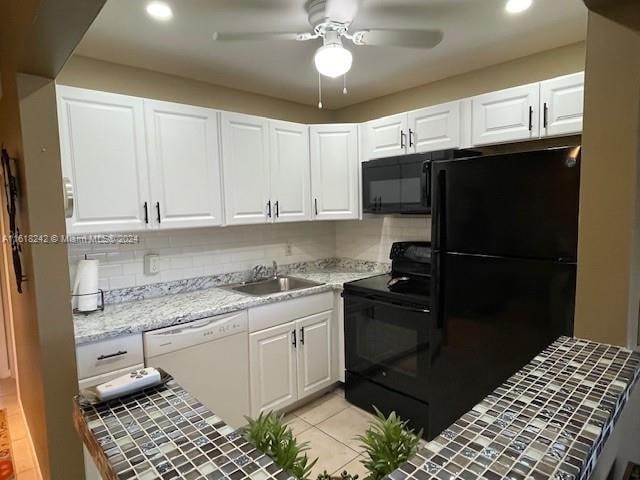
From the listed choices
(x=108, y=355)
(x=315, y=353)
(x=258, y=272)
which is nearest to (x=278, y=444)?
(x=108, y=355)

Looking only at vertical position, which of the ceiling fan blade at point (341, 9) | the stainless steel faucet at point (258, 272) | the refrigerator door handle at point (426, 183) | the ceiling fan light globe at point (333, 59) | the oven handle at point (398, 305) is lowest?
the oven handle at point (398, 305)

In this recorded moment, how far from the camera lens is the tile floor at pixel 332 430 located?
2.32 m

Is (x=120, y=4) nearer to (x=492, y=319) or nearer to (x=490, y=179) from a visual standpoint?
(x=490, y=179)

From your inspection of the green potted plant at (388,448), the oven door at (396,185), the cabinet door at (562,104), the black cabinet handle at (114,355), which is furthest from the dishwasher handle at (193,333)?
the cabinet door at (562,104)

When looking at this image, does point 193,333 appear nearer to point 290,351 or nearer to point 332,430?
point 290,351

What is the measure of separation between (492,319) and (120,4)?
2.42 meters

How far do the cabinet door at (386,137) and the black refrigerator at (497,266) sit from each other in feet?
2.73

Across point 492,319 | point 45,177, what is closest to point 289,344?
point 492,319

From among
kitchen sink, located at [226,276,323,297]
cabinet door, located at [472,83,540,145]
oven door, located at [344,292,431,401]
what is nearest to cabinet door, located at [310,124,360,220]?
kitchen sink, located at [226,276,323,297]

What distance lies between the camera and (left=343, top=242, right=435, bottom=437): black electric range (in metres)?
2.44

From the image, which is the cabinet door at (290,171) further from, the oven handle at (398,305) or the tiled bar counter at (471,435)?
the tiled bar counter at (471,435)

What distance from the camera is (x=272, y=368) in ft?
8.78

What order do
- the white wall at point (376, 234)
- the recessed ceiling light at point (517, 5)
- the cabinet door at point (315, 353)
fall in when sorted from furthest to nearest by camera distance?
the white wall at point (376, 234) → the cabinet door at point (315, 353) → the recessed ceiling light at point (517, 5)

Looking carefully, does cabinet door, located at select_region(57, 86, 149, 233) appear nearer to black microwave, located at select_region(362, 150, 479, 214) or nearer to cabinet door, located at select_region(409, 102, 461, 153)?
black microwave, located at select_region(362, 150, 479, 214)
